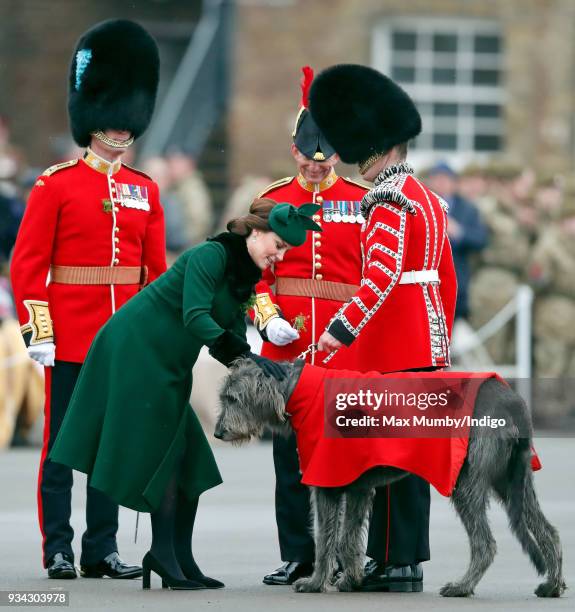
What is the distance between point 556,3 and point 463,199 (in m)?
7.20

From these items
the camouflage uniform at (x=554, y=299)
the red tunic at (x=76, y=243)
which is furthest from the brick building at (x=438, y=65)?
the red tunic at (x=76, y=243)

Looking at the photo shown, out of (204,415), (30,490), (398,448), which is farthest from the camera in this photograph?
(204,415)

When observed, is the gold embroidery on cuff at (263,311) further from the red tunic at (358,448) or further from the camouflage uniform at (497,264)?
the camouflage uniform at (497,264)

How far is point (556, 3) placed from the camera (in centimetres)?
2259

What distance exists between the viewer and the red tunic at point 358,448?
24.9 feet

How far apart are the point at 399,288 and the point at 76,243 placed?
1.46 m

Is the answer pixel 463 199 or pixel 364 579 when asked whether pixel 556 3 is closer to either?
pixel 463 199

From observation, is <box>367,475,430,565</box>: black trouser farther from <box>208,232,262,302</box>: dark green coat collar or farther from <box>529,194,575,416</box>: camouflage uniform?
<box>529,194,575,416</box>: camouflage uniform

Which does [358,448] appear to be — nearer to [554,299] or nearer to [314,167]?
[314,167]

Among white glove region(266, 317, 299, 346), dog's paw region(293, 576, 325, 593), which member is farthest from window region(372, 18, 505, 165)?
dog's paw region(293, 576, 325, 593)

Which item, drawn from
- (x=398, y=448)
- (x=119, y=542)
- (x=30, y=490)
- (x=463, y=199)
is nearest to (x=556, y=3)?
(x=463, y=199)

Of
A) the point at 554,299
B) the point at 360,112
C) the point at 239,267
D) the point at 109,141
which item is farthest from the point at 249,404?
the point at 554,299

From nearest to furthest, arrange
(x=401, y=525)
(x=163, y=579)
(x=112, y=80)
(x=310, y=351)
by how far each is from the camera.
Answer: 1. (x=163, y=579)
2. (x=401, y=525)
3. (x=310, y=351)
4. (x=112, y=80)

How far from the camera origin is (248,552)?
9492 millimetres
